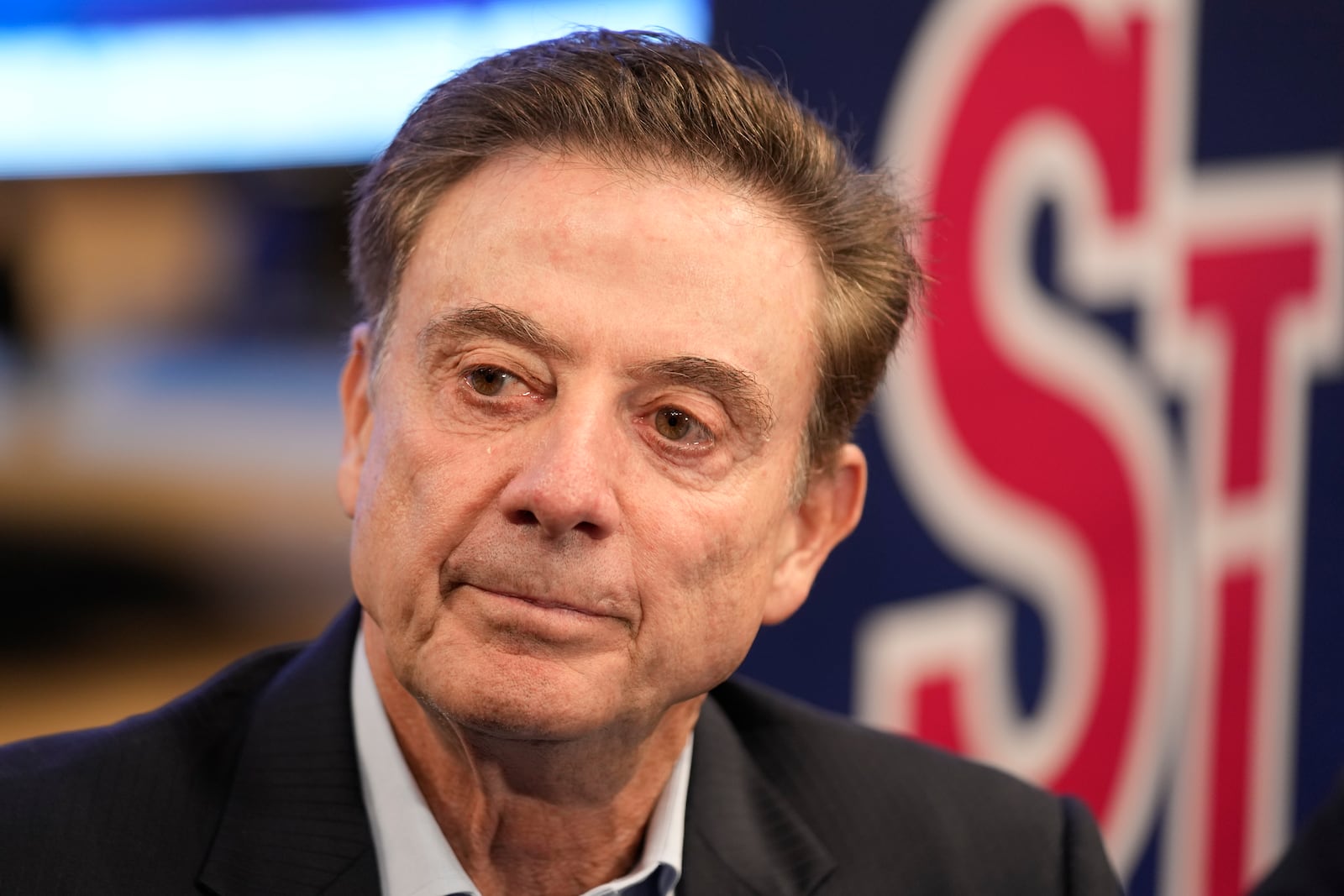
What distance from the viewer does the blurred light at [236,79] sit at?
10.9ft

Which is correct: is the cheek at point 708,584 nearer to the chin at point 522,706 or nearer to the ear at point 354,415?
the chin at point 522,706

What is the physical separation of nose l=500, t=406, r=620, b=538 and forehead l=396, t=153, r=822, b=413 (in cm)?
9

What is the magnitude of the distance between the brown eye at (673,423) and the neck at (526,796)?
14.7 inches

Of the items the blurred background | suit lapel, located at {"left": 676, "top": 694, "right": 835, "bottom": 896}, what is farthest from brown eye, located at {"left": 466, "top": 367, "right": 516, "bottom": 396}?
the blurred background

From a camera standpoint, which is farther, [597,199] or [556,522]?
[597,199]

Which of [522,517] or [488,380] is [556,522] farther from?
[488,380]

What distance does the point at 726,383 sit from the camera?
5.71 ft

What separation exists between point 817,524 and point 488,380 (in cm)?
59

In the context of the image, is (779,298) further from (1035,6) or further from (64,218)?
(64,218)

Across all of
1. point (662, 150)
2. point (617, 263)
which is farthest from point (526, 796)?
point (662, 150)

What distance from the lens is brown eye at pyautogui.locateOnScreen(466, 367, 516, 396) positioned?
1690 mm

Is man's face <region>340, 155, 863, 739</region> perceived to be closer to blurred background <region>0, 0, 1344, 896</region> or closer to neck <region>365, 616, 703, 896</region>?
neck <region>365, 616, 703, 896</region>

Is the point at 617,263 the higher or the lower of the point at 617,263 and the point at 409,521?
the higher

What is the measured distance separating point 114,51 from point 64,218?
0.63 meters
